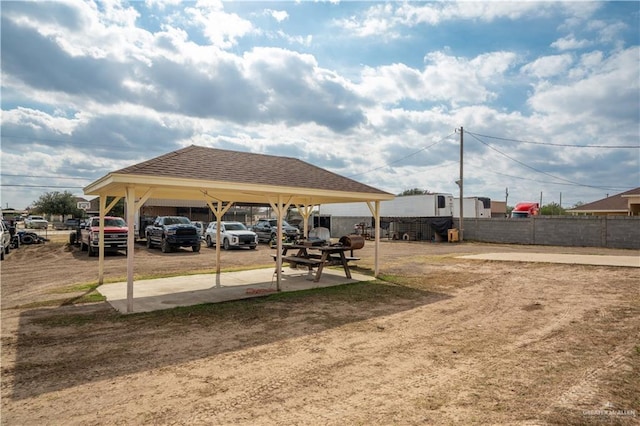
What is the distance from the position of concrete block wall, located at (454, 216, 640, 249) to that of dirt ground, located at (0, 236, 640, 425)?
18.7 meters

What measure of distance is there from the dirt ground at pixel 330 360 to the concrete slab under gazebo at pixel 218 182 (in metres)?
1.80

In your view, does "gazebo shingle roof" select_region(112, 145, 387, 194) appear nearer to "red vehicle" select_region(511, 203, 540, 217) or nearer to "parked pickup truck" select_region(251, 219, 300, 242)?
"parked pickup truck" select_region(251, 219, 300, 242)

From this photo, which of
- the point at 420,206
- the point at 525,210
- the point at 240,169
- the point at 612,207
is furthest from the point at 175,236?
the point at 612,207

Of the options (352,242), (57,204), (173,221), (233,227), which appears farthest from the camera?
(57,204)

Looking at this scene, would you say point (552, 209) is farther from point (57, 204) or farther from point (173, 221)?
point (57, 204)

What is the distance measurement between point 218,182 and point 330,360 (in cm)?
478

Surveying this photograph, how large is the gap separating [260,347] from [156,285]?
6.09 metres

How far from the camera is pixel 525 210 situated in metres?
35.5

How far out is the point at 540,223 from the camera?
90.0 feet

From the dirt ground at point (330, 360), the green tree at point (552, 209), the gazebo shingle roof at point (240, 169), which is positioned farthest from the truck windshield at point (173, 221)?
the green tree at point (552, 209)

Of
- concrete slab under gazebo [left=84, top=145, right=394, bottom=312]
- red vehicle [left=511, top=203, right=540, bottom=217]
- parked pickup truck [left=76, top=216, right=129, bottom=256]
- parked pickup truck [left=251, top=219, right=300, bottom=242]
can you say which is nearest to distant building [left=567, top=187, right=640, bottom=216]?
red vehicle [left=511, top=203, right=540, bottom=217]

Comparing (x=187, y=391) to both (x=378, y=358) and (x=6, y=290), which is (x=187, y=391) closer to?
(x=378, y=358)

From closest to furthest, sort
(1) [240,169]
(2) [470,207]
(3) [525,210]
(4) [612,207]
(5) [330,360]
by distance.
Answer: (5) [330,360] < (1) [240,169] < (2) [470,207] < (3) [525,210] < (4) [612,207]

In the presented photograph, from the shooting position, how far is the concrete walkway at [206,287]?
27.8ft
